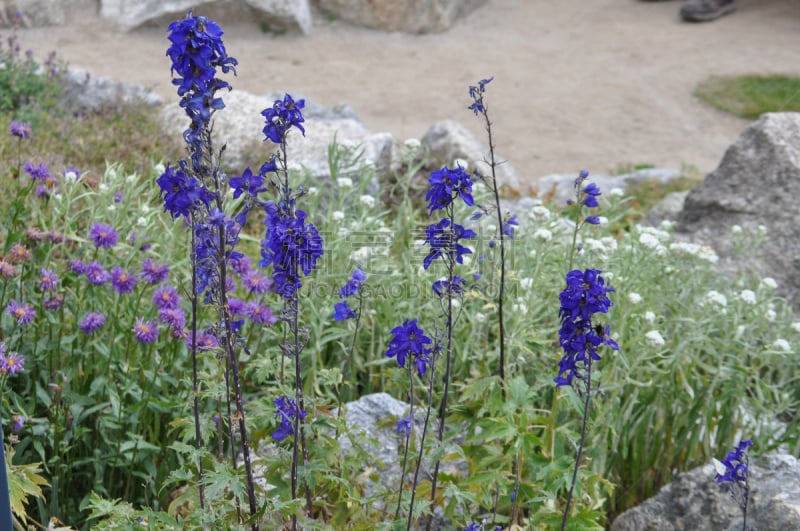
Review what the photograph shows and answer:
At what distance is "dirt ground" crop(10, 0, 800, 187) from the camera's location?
340 inches

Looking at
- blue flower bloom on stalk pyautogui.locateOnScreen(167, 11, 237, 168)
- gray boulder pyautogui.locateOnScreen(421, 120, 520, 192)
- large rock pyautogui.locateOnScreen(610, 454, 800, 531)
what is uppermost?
blue flower bloom on stalk pyautogui.locateOnScreen(167, 11, 237, 168)

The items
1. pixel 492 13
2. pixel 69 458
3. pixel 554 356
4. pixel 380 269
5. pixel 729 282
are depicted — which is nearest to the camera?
pixel 69 458

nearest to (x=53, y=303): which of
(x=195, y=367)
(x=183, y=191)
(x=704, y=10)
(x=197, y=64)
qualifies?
(x=195, y=367)

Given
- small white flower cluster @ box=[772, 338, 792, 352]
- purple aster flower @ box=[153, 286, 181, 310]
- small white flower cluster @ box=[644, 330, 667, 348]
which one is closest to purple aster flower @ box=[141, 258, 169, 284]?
purple aster flower @ box=[153, 286, 181, 310]

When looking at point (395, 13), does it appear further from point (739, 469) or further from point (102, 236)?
point (739, 469)

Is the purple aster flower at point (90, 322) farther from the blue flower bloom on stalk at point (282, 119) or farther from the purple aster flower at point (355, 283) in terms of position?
the blue flower bloom on stalk at point (282, 119)

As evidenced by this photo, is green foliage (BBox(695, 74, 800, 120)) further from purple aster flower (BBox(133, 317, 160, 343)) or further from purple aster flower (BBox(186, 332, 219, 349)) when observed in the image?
purple aster flower (BBox(133, 317, 160, 343))

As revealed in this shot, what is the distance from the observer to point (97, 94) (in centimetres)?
712

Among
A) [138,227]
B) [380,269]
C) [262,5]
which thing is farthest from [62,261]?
[262,5]

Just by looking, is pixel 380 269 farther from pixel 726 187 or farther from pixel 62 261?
pixel 726 187

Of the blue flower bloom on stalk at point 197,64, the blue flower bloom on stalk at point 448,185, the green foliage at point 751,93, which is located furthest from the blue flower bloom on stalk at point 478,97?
the green foliage at point 751,93

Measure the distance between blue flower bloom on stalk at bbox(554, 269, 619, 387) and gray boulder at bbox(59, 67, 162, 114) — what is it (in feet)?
18.1

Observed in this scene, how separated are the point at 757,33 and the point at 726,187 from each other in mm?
7243

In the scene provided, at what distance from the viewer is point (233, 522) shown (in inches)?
86.8
